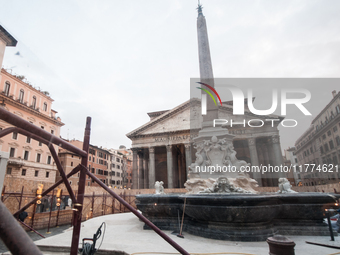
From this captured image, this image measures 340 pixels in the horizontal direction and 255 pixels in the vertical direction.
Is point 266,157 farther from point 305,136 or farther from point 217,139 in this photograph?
point 217,139

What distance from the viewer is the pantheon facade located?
27109 millimetres

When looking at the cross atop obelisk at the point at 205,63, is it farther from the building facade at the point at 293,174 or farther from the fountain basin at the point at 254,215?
the building facade at the point at 293,174

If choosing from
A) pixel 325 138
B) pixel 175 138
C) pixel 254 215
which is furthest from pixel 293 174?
pixel 254 215

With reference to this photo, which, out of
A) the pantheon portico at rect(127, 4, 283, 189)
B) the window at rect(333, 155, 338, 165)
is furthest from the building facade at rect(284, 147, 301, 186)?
the window at rect(333, 155, 338, 165)

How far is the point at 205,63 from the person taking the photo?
1055 cm

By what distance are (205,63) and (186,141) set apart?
19.6 metres

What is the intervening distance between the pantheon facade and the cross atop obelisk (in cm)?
1697

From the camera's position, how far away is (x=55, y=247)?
428 cm

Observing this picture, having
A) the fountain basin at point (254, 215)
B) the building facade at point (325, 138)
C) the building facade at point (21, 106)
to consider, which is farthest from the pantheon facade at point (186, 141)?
the building facade at point (21, 106)

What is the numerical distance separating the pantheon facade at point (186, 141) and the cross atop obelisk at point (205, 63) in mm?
16973

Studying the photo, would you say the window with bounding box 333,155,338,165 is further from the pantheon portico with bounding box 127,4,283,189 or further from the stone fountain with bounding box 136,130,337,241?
the stone fountain with bounding box 136,130,337,241

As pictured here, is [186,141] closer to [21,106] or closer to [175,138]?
[175,138]

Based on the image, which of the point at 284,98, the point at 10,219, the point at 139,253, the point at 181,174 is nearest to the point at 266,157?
the point at 181,174

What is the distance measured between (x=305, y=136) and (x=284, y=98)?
11209 mm
